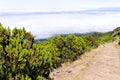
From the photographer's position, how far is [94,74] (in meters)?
31.1

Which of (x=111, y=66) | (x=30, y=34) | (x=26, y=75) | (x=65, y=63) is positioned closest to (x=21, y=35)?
(x=30, y=34)

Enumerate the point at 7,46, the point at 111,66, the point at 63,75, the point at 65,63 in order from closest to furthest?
the point at 7,46 < the point at 63,75 < the point at 111,66 < the point at 65,63

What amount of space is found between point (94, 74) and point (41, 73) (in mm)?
13732

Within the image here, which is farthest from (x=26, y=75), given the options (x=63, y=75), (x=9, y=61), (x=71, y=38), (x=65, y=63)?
(x=71, y=38)

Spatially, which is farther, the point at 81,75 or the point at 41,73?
the point at 81,75

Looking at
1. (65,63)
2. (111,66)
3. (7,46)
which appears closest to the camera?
(7,46)

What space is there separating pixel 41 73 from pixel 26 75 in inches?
58.4

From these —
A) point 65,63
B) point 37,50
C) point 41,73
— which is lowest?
point 65,63

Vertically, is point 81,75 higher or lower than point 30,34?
lower

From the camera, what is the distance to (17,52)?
54.4 ft

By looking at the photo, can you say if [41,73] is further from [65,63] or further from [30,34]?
[65,63]

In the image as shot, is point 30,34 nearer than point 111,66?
Yes

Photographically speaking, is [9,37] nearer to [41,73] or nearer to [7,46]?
[7,46]

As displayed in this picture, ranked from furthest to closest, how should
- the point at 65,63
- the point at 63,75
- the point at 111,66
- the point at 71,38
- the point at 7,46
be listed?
the point at 71,38 < the point at 65,63 < the point at 111,66 < the point at 63,75 < the point at 7,46
